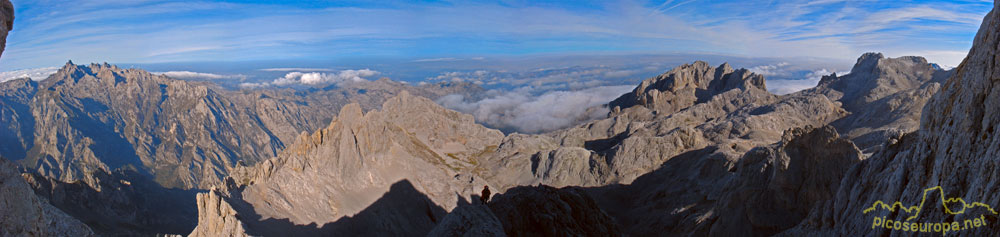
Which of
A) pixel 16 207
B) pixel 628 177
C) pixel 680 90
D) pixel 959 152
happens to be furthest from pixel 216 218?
pixel 680 90

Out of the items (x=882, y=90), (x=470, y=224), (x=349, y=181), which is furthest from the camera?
(x=882, y=90)

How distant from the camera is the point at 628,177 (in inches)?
4058

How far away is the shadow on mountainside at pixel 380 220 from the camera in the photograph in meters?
51.9

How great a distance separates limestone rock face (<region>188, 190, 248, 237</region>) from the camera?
4069 cm

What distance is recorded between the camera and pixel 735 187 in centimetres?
5069

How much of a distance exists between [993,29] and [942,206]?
5.96 metres

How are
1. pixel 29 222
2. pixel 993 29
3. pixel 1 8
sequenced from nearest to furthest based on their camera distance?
1. pixel 1 8
2. pixel 29 222
3. pixel 993 29

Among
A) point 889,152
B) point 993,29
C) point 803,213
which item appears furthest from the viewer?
point 803,213

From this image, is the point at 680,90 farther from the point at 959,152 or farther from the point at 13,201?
the point at 13,201

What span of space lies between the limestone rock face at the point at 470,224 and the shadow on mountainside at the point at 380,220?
86.5ft

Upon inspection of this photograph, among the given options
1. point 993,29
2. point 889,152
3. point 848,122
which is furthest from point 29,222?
point 848,122

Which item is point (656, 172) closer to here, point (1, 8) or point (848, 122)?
point (848, 122)

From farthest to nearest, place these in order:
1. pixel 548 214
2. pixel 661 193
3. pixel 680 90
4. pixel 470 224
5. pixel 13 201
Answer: pixel 680 90, pixel 661 193, pixel 548 214, pixel 470 224, pixel 13 201

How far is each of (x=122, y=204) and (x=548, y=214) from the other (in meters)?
128
